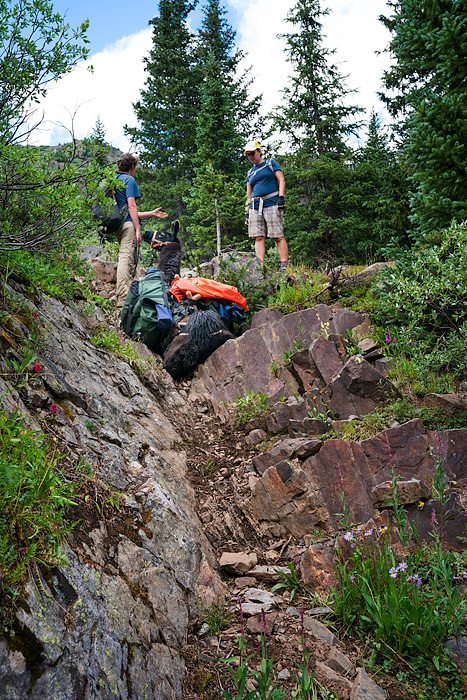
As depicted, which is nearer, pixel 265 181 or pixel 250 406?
pixel 250 406

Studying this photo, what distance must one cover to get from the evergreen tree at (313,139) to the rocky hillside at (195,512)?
415 inches

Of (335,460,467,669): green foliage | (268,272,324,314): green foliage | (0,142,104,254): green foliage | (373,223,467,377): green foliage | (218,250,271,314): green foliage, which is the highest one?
(0,142,104,254): green foliage

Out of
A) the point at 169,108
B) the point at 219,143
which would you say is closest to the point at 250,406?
the point at 219,143

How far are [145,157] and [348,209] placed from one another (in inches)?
448

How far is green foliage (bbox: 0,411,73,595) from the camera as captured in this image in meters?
1.83

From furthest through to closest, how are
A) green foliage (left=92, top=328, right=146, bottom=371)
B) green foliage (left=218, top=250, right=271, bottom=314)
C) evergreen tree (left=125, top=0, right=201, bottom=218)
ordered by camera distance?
evergreen tree (left=125, top=0, right=201, bottom=218)
green foliage (left=218, top=250, right=271, bottom=314)
green foliage (left=92, top=328, right=146, bottom=371)

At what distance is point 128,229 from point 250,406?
4078mm

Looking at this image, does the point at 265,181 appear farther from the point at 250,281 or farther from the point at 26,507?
the point at 26,507

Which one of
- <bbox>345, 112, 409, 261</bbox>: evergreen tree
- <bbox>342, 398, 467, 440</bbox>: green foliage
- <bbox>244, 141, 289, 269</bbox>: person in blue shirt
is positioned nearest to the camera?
<bbox>342, 398, 467, 440</bbox>: green foliage

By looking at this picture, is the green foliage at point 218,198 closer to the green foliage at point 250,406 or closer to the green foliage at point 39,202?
the green foliage at point 250,406

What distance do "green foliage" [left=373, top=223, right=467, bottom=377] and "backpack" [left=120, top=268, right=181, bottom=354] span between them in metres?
3.58

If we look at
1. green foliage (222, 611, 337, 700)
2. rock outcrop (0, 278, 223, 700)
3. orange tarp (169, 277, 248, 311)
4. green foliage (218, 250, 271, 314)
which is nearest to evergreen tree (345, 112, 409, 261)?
green foliage (218, 250, 271, 314)

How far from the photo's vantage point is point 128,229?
7.72 meters

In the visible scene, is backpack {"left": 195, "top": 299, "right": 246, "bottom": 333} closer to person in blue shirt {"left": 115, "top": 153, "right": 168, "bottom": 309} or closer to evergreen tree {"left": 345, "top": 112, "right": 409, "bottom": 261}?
person in blue shirt {"left": 115, "top": 153, "right": 168, "bottom": 309}
